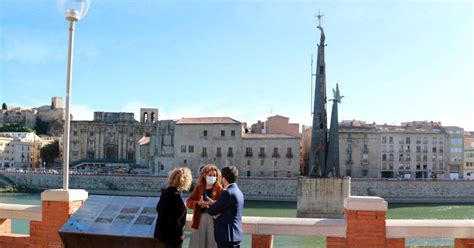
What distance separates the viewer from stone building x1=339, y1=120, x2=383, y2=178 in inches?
2447

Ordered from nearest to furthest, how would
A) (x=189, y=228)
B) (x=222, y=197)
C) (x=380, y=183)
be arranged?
(x=222, y=197)
(x=189, y=228)
(x=380, y=183)

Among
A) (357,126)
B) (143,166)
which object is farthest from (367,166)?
(143,166)

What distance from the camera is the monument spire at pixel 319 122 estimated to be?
2959cm

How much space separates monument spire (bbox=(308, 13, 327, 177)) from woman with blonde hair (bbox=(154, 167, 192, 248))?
24.3 metres

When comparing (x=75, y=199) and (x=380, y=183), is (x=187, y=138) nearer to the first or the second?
(x=380, y=183)

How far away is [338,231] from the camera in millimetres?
6254

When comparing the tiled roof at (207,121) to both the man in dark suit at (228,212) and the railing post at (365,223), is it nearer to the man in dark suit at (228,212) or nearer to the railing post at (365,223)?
the railing post at (365,223)

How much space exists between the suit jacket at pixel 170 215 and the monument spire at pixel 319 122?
2436 cm

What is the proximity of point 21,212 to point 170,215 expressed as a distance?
8.79 feet

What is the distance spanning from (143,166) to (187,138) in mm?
17126

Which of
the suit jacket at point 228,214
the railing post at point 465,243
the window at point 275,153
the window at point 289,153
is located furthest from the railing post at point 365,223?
the window at point 275,153

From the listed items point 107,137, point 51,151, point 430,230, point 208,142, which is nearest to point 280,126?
point 208,142

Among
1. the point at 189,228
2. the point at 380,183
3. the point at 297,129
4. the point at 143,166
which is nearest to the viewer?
the point at 189,228

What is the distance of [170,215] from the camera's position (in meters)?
5.75
